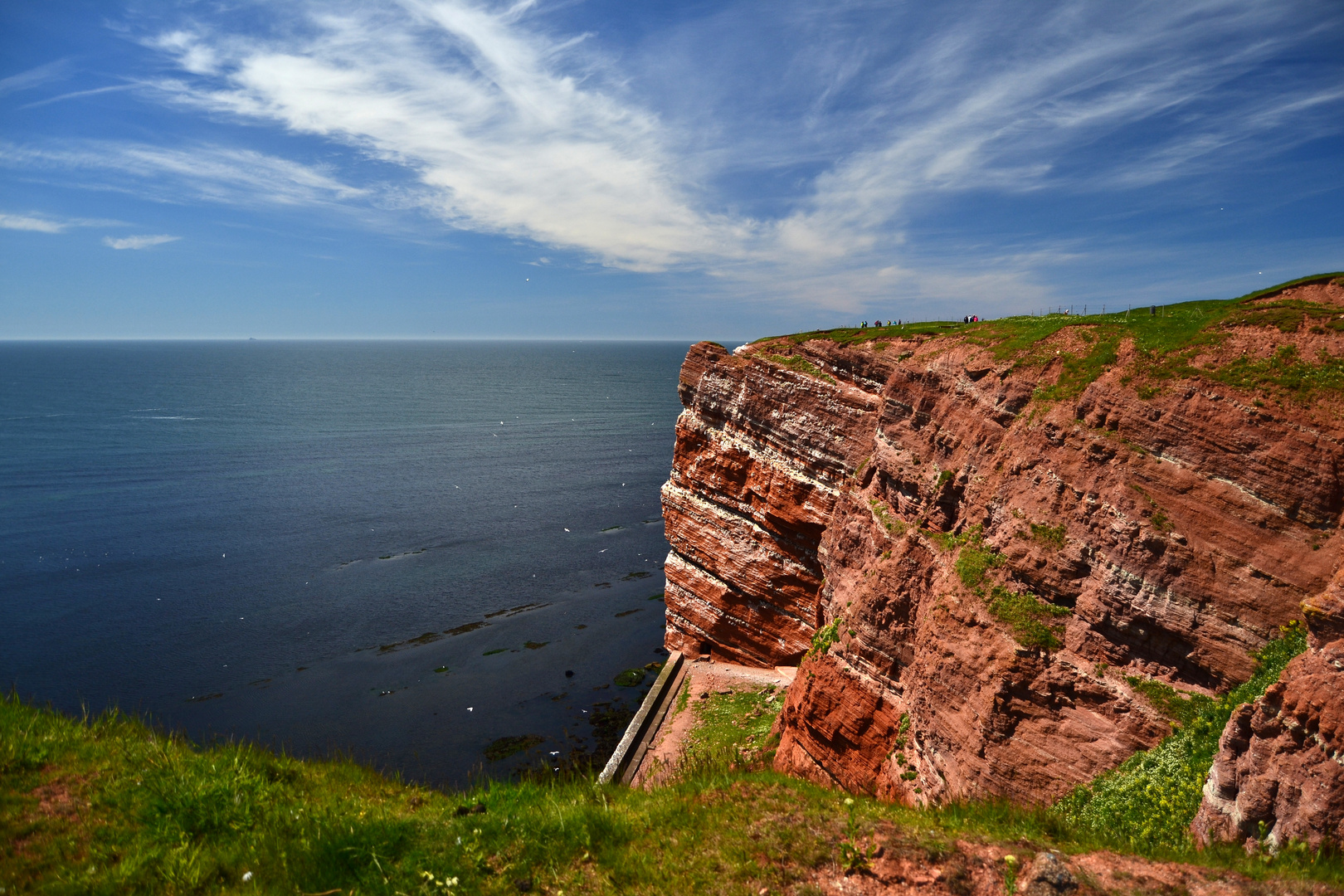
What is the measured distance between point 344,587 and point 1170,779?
44.2 metres

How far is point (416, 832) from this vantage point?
785 cm

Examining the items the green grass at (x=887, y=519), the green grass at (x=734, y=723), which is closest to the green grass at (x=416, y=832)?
the green grass at (x=887, y=519)

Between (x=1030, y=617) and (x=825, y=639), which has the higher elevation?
(x=1030, y=617)

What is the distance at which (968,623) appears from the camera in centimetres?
1241

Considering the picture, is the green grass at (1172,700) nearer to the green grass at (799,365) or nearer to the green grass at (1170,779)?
the green grass at (1170,779)

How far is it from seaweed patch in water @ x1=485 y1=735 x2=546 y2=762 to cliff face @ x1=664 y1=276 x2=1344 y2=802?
14.2 meters

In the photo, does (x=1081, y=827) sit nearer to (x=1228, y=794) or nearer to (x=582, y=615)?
(x=1228, y=794)

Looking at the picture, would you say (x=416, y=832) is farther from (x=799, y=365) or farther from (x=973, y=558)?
(x=799, y=365)

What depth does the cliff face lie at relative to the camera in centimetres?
988

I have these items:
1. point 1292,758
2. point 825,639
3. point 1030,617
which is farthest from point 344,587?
point 1292,758

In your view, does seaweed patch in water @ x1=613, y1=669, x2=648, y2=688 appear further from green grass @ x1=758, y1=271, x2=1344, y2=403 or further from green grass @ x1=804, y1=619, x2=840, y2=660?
green grass @ x1=758, y1=271, x2=1344, y2=403

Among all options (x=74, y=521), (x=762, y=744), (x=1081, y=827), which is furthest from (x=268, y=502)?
(x=1081, y=827)

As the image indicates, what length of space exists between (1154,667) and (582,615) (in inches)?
1317

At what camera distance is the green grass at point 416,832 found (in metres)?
6.86
